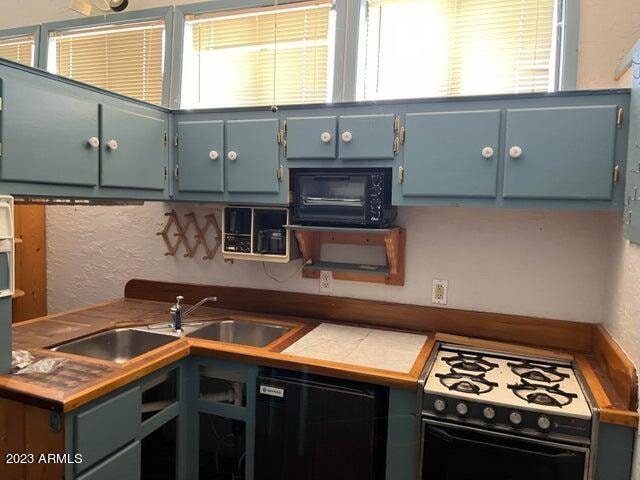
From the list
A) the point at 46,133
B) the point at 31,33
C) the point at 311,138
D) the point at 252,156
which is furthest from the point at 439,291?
the point at 31,33

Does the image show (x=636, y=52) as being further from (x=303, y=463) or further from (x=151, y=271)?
(x=151, y=271)

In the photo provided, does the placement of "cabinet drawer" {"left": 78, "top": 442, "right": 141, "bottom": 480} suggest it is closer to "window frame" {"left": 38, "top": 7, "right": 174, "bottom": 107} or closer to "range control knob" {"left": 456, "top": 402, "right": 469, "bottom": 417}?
"range control knob" {"left": 456, "top": 402, "right": 469, "bottom": 417}

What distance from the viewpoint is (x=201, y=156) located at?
228 cm

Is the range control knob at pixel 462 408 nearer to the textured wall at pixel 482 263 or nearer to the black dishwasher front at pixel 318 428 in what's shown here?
the black dishwasher front at pixel 318 428

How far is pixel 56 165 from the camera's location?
171cm

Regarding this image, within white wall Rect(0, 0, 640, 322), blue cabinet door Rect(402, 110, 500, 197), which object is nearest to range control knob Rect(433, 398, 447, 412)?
white wall Rect(0, 0, 640, 322)

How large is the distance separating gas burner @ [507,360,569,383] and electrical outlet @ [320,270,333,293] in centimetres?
97

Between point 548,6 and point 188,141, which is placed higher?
point 548,6

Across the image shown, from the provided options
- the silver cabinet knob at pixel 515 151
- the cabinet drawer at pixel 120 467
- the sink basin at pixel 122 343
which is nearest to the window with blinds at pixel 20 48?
the sink basin at pixel 122 343

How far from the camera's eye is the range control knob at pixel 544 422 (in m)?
1.45

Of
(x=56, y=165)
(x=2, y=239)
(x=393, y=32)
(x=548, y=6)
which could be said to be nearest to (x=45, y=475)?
(x=2, y=239)

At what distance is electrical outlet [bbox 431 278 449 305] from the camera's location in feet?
7.30

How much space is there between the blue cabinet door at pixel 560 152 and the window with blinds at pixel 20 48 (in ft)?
10.1

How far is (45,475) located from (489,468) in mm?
1483
